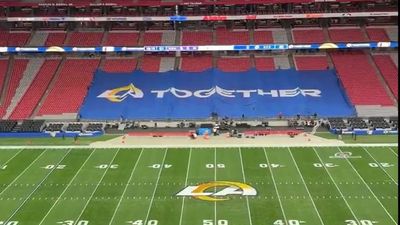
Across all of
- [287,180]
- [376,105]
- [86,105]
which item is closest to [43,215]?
[287,180]

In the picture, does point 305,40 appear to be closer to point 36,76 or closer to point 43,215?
point 36,76

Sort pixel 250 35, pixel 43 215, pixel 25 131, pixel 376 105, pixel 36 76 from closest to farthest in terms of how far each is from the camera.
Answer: pixel 43 215, pixel 25 131, pixel 376 105, pixel 36 76, pixel 250 35

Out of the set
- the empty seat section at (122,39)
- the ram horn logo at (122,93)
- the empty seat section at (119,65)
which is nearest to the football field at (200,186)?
the ram horn logo at (122,93)

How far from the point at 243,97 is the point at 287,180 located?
50.3ft

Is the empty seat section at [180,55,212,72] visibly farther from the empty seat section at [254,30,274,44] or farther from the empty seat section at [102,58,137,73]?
the empty seat section at [254,30,274,44]

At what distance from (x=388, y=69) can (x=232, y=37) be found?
13.2 metres

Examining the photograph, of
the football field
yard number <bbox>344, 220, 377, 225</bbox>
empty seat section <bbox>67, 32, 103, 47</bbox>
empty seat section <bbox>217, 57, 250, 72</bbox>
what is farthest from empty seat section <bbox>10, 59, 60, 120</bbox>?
→ yard number <bbox>344, 220, 377, 225</bbox>

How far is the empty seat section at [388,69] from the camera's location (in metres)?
41.1

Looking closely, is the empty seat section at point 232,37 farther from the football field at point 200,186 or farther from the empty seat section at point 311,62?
the football field at point 200,186

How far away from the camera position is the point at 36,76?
1710 inches

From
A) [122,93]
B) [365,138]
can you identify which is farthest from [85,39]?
[365,138]

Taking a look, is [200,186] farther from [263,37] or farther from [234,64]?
[263,37]

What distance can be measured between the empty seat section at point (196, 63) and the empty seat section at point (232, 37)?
199 cm

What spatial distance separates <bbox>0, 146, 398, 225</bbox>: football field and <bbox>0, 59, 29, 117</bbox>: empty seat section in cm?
956
